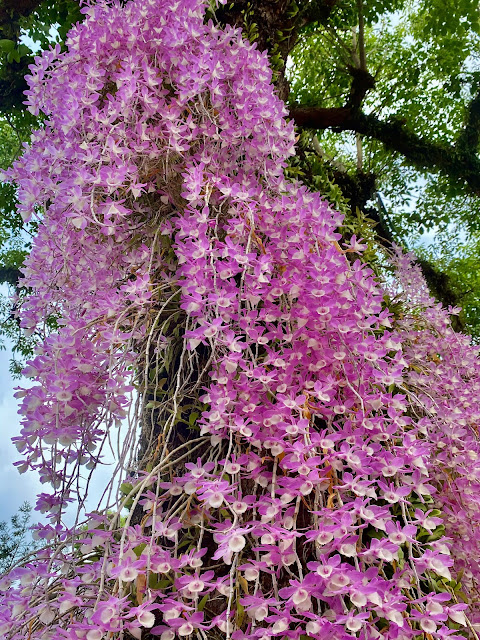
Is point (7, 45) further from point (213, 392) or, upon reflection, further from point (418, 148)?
point (418, 148)

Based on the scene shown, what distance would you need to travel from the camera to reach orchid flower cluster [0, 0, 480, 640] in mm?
774

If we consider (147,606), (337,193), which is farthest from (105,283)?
(337,193)

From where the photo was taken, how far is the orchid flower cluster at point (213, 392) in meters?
0.77

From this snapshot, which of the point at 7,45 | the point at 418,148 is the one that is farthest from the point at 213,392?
the point at 418,148

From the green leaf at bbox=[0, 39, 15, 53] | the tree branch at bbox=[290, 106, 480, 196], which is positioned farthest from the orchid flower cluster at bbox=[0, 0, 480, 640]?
the tree branch at bbox=[290, 106, 480, 196]

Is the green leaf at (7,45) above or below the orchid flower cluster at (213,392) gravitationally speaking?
above

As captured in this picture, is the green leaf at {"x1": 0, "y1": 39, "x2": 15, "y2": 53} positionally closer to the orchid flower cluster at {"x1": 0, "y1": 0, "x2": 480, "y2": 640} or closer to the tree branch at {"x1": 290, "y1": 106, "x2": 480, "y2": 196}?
the orchid flower cluster at {"x1": 0, "y1": 0, "x2": 480, "y2": 640}

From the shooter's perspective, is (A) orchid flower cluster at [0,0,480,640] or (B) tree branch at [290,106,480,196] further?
(B) tree branch at [290,106,480,196]

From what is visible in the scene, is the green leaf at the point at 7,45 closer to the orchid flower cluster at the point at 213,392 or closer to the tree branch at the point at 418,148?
the orchid flower cluster at the point at 213,392

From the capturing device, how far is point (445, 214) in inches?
197

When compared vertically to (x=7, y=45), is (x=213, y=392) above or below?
below

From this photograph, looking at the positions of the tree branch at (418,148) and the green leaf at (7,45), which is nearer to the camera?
the green leaf at (7,45)

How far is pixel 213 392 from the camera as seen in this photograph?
2.90ft

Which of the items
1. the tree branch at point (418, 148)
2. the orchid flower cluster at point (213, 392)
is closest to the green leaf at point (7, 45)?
the orchid flower cluster at point (213, 392)
